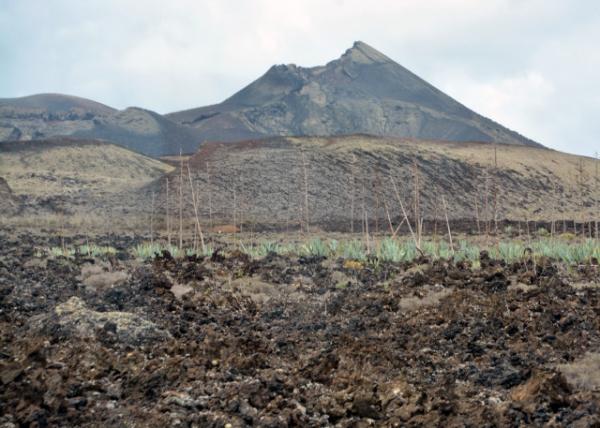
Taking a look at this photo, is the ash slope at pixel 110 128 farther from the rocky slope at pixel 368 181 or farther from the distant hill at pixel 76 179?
the rocky slope at pixel 368 181

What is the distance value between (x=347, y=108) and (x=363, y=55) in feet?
102

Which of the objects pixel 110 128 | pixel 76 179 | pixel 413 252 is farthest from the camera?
pixel 110 128

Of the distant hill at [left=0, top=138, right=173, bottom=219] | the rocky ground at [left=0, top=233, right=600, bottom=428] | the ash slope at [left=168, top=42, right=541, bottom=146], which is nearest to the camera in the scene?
the rocky ground at [left=0, top=233, right=600, bottom=428]

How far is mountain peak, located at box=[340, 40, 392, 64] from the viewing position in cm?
15862

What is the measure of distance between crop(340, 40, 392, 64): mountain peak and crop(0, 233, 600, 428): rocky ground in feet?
478

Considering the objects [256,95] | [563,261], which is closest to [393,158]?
[563,261]

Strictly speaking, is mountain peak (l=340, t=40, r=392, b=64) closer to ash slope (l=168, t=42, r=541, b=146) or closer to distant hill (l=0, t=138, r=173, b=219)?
ash slope (l=168, t=42, r=541, b=146)

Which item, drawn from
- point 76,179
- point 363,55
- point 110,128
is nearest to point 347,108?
point 363,55

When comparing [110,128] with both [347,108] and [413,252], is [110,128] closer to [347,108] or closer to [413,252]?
[347,108]

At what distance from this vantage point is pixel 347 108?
134875 millimetres

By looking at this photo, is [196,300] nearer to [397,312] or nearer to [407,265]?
[397,312]

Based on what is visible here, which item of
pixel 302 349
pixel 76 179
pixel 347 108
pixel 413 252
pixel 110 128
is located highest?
pixel 347 108

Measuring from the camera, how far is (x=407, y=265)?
18.4 meters

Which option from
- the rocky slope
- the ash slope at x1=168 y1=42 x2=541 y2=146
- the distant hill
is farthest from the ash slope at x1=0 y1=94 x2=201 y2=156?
the rocky slope
